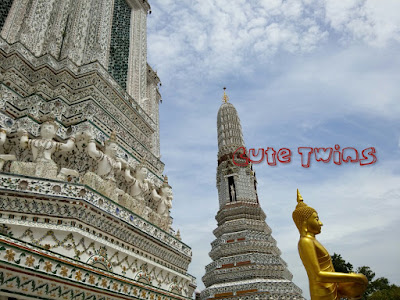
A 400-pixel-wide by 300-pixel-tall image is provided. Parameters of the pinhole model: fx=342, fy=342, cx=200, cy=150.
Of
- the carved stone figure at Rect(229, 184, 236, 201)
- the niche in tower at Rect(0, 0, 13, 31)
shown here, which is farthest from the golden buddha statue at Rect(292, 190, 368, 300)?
the carved stone figure at Rect(229, 184, 236, 201)

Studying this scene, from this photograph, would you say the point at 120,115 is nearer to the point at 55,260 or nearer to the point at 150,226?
the point at 150,226

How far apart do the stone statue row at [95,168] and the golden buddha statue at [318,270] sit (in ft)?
12.8

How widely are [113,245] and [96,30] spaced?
23.3 feet

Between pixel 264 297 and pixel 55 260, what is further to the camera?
pixel 264 297

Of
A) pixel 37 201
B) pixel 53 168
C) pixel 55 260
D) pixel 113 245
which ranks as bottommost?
pixel 55 260

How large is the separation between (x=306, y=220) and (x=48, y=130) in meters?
5.18

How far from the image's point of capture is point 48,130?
6.89m

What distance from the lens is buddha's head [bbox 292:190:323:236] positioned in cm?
505

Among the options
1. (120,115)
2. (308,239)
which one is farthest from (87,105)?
(308,239)

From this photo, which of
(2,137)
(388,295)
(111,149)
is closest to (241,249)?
(388,295)

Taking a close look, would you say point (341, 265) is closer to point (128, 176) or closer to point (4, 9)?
point (128, 176)

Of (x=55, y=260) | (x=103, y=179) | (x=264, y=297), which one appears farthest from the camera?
(x=264, y=297)

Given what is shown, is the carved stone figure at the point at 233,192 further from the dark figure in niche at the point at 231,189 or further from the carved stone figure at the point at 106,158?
the carved stone figure at the point at 106,158

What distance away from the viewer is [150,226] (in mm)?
7711
